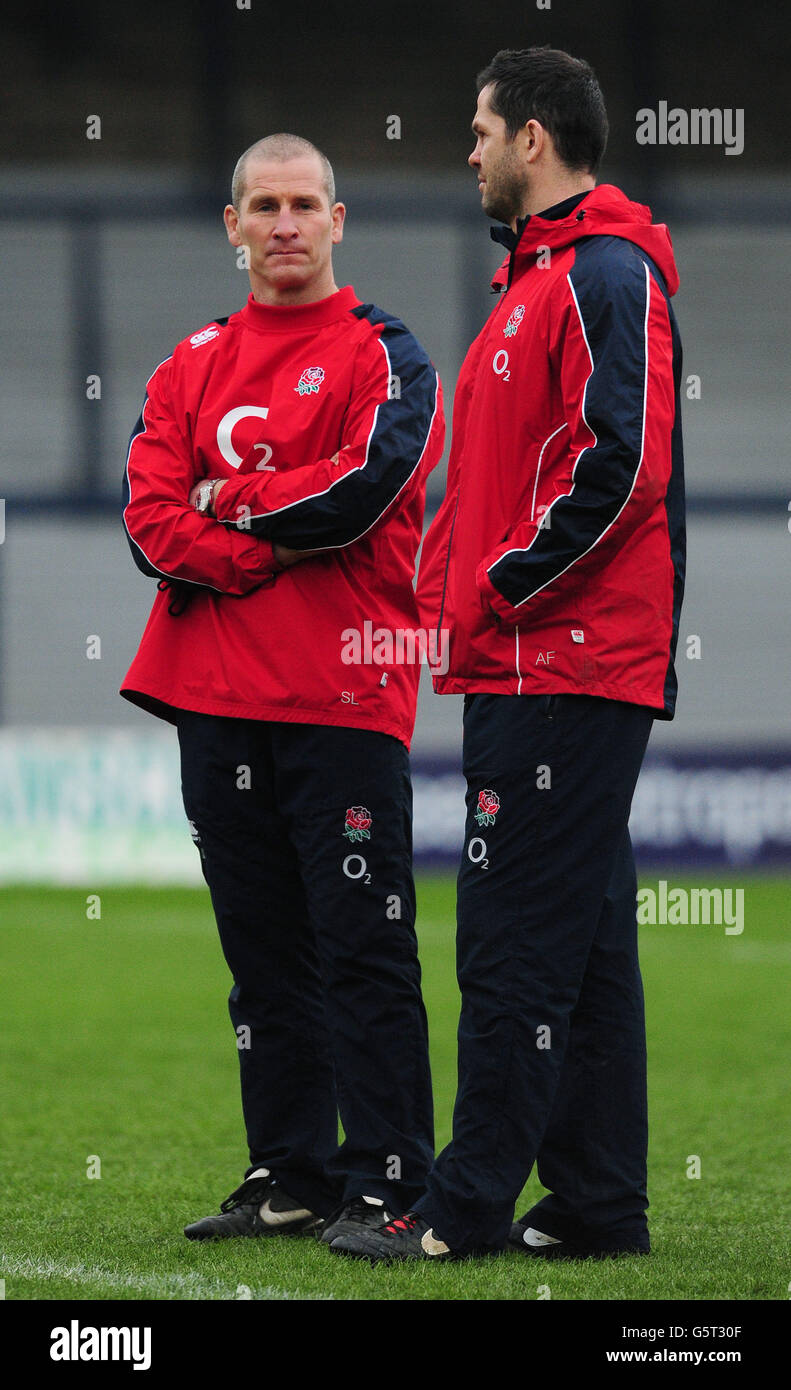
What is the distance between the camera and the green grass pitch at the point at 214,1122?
9.30 feet

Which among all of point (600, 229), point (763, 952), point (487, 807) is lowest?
point (763, 952)

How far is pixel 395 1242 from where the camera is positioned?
2.94 metres

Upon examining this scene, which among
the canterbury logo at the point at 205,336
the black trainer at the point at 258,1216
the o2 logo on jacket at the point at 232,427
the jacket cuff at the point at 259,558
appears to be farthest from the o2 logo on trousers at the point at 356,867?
the canterbury logo at the point at 205,336

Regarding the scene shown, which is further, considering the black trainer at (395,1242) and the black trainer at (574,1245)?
the black trainer at (574,1245)

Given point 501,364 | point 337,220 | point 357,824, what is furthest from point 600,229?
point 357,824

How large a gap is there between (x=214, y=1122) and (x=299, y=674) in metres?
1.84

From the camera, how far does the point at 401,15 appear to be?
50.7ft

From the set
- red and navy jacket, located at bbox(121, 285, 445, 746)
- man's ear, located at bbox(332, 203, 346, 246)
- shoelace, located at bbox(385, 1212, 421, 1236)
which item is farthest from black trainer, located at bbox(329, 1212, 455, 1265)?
man's ear, located at bbox(332, 203, 346, 246)

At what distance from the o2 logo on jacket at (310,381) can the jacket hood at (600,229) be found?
40cm

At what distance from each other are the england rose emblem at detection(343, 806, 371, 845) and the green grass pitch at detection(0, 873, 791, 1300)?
71 centimetres

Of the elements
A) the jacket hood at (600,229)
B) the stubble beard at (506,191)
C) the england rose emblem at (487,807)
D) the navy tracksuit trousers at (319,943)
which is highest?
the stubble beard at (506,191)

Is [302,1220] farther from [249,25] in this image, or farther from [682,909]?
[249,25]

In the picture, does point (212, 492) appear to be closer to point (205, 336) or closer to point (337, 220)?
point (205, 336)

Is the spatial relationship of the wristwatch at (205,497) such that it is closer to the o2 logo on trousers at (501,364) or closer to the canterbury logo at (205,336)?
the canterbury logo at (205,336)
